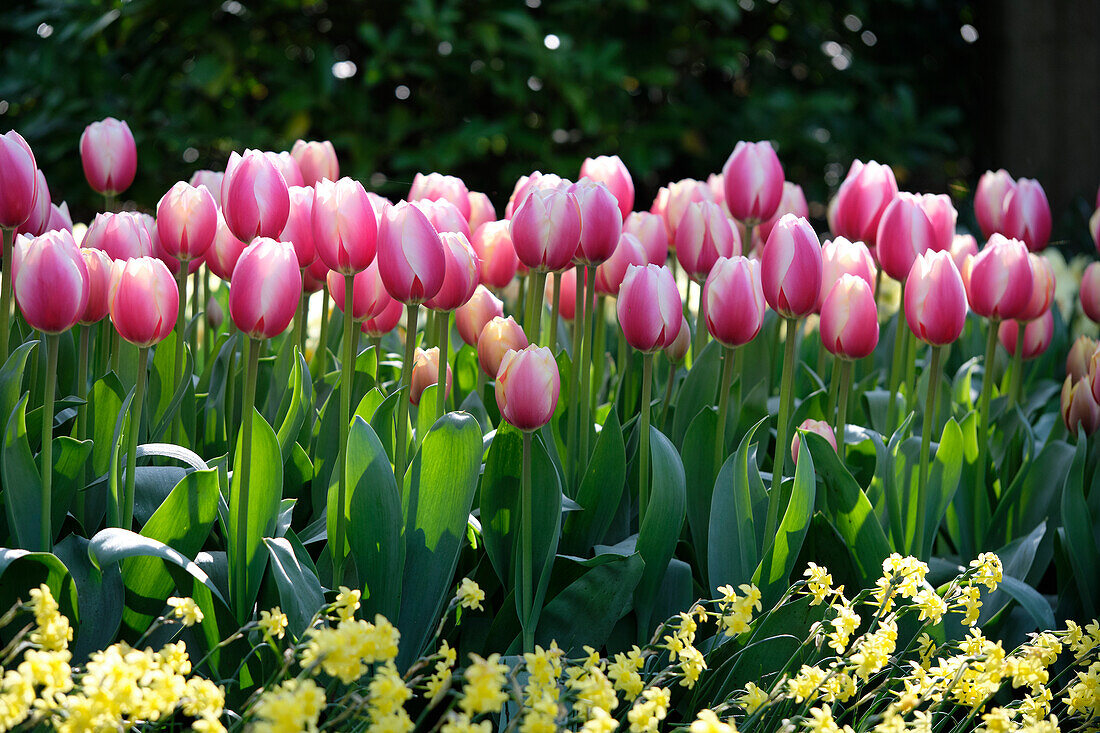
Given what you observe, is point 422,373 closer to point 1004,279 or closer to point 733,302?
point 733,302

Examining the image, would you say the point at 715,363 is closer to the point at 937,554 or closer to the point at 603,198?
the point at 603,198

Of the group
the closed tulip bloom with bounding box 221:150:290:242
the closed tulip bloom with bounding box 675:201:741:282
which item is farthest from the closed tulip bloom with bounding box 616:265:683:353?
the closed tulip bloom with bounding box 221:150:290:242

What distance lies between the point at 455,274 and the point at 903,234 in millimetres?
787

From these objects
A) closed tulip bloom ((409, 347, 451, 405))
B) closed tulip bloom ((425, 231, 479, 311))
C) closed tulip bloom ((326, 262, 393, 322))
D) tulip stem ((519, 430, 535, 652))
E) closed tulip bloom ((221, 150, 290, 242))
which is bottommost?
tulip stem ((519, 430, 535, 652))

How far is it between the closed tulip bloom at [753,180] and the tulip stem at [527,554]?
87 cm

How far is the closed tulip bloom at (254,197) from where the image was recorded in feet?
4.74

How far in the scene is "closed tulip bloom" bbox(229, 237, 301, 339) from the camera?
4.13 ft

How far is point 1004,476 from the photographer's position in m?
1.85

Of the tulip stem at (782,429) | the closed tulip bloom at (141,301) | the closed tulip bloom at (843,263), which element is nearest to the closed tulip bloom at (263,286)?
the closed tulip bloom at (141,301)

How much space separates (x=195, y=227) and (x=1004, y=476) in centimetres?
143

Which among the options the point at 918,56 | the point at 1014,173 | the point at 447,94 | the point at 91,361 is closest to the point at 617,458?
the point at 91,361

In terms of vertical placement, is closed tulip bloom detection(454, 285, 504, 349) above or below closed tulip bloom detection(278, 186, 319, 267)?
below

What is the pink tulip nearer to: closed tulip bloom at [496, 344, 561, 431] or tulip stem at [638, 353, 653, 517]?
tulip stem at [638, 353, 653, 517]

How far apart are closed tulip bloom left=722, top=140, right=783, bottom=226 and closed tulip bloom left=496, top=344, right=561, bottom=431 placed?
33.6 inches
